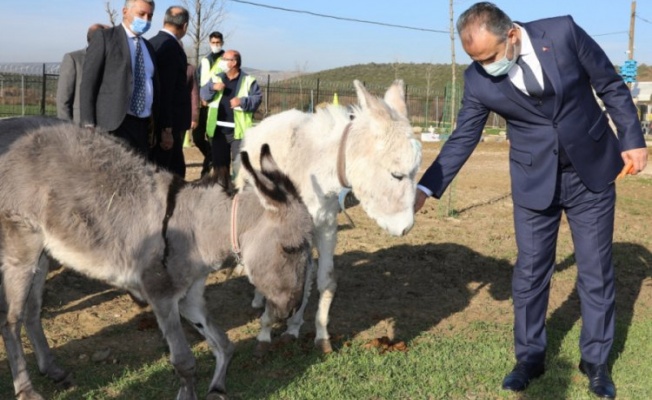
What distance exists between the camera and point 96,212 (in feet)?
12.5

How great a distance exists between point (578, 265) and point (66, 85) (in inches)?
168

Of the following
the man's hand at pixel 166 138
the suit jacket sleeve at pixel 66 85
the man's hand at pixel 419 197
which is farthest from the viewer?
the suit jacket sleeve at pixel 66 85

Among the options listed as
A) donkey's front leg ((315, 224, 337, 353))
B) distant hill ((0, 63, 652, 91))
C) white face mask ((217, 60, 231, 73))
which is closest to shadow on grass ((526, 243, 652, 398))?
donkey's front leg ((315, 224, 337, 353))

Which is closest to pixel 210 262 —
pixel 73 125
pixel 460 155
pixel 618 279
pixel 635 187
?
pixel 73 125

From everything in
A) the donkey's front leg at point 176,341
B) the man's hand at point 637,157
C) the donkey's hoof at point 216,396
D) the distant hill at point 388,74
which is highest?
the distant hill at point 388,74

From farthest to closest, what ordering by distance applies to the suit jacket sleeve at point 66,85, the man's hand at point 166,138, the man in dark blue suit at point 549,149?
the suit jacket sleeve at point 66,85
the man's hand at point 166,138
the man in dark blue suit at point 549,149

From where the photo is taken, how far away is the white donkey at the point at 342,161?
448 cm

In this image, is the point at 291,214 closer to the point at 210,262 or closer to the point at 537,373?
the point at 210,262

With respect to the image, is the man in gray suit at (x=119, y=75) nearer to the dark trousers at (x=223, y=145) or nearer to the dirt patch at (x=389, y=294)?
the dirt patch at (x=389, y=294)

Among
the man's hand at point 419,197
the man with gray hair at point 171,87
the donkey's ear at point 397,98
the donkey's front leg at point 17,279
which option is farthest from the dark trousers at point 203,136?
the donkey's front leg at point 17,279

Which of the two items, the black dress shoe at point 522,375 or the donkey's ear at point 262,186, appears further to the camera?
the black dress shoe at point 522,375

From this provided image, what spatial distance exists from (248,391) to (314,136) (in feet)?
6.07

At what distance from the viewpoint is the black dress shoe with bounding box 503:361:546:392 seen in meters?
4.40

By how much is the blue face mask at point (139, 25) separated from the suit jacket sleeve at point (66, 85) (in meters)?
0.98
